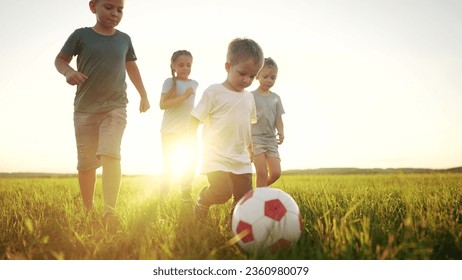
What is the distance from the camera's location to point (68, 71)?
3.88 metres

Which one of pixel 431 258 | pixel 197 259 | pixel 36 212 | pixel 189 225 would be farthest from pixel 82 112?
pixel 431 258

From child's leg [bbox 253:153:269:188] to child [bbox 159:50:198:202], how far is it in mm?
1061

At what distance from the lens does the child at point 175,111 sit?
18.1 ft

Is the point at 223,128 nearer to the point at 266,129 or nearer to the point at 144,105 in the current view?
the point at 144,105

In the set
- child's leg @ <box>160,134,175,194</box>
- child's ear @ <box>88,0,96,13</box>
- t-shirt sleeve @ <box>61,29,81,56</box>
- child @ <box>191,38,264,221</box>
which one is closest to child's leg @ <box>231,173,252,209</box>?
child @ <box>191,38,264,221</box>

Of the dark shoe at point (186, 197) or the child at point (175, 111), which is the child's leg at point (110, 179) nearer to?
the dark shoe at point (186, 197)

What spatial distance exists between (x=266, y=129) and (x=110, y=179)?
240cm

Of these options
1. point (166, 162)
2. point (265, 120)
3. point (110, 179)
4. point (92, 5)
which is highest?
point (92, 5)

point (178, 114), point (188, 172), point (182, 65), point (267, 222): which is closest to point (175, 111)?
point (178, 114)

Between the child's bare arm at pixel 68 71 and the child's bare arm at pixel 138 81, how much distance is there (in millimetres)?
692

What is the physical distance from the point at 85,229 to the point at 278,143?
302 centimetres
